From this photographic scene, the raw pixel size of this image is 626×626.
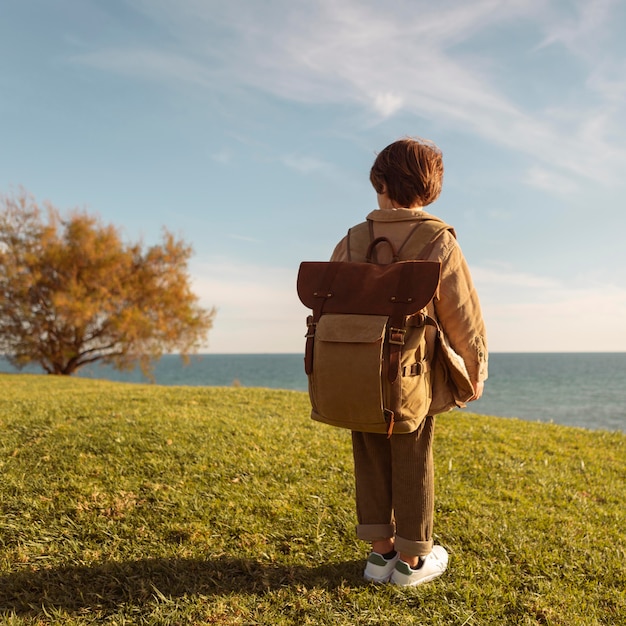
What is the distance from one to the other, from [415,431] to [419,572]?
3.00ft

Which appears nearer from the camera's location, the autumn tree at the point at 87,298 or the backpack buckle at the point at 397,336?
the backpack buckle at the point at 397,336

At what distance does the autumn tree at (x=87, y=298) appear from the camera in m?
24.2

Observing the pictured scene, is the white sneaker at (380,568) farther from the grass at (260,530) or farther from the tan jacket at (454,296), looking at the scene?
the tan jacket at (454,296)

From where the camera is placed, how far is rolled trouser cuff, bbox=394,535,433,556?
3.05 metres

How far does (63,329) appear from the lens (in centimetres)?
2555

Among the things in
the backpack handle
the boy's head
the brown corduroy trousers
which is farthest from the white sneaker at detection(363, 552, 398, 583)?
the boy's head

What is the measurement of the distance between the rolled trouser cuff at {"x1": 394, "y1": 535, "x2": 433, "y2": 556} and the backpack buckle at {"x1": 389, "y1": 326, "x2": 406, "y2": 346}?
48.9 inches

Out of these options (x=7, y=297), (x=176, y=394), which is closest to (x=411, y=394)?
(x=176, y=394)

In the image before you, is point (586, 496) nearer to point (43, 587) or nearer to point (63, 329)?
point (43, 587)

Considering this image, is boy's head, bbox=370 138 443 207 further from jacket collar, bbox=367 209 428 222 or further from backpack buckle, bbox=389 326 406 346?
backpack buckle, bbox=389 326 406 346

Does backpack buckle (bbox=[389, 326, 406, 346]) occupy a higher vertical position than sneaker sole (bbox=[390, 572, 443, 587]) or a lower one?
higher

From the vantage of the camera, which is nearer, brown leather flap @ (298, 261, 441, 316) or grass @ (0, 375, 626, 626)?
brown leather flap @ (298, 261, 441, 316)

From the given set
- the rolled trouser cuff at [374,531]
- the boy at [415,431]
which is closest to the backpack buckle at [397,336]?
the boy at [415,431]

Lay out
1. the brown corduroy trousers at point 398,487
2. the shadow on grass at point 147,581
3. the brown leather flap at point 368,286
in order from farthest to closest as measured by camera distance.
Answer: the shadow on grass at point 147,581
the brown corduroy trousers at point 398,487
the brown leather flap at point 368,286
